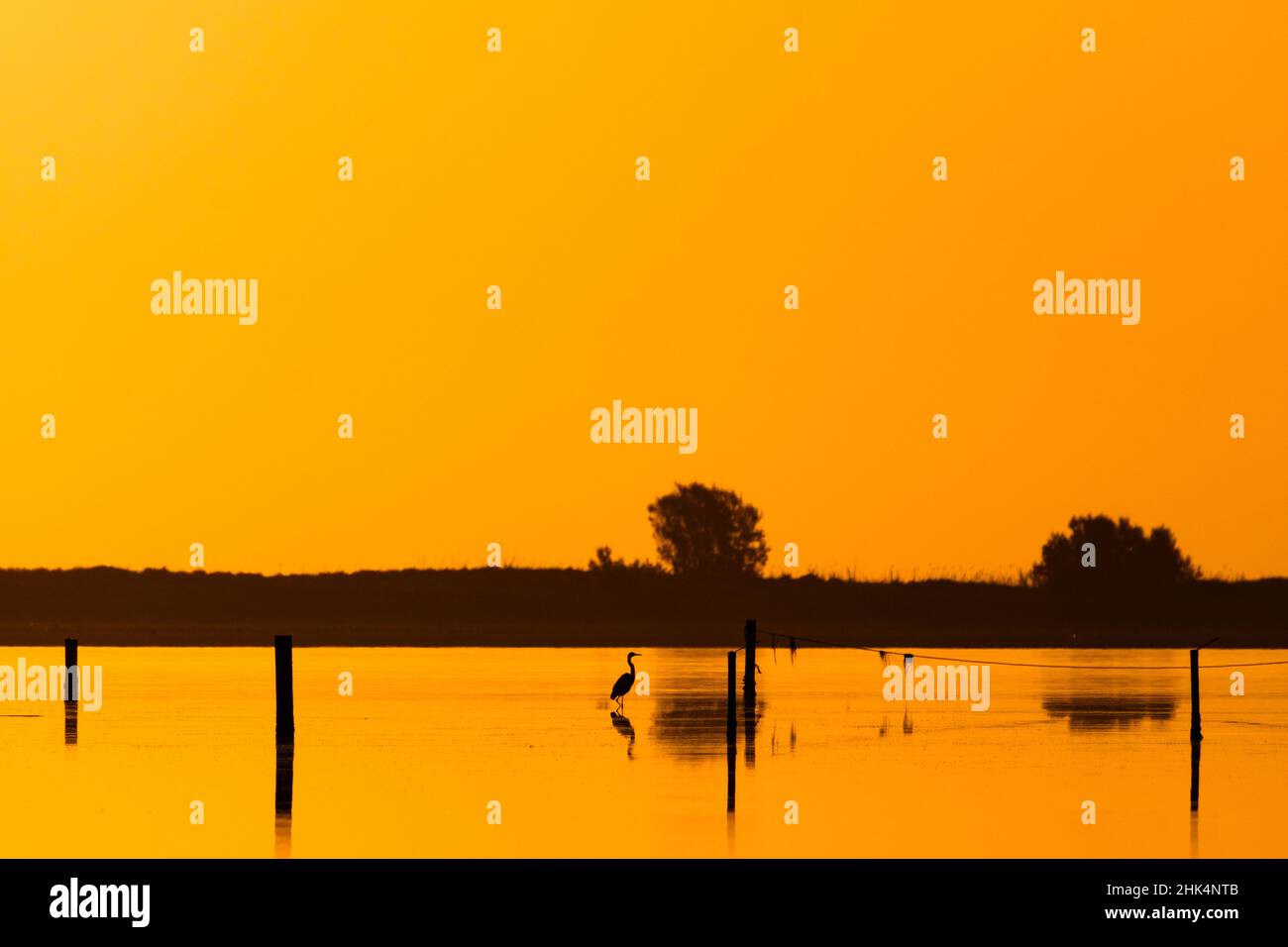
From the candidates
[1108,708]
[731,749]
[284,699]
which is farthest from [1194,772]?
[1108,708]

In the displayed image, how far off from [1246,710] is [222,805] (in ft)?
108

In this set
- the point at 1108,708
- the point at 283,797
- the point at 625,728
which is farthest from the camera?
the point at 1108,708

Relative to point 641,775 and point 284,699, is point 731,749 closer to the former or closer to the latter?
point 641,775

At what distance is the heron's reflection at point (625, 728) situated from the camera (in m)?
42.1

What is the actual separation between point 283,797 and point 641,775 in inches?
264

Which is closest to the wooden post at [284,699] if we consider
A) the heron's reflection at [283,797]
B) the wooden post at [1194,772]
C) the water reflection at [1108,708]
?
the heron's reflection at [283,797]

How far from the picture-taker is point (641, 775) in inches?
1441

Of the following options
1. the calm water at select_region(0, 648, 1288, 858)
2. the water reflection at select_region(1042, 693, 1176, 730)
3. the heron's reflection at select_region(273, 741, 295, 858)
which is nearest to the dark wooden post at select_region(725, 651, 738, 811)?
the calm water at select_region(0, 648, 1288, 858)

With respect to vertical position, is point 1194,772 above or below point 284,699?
below

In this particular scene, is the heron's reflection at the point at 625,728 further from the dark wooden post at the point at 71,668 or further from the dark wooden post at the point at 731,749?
the dark wooden post at the point at 71,668

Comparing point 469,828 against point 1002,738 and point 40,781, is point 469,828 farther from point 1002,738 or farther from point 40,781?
point 1002,738

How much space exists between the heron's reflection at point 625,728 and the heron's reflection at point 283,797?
253 inches

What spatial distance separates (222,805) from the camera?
104ft
